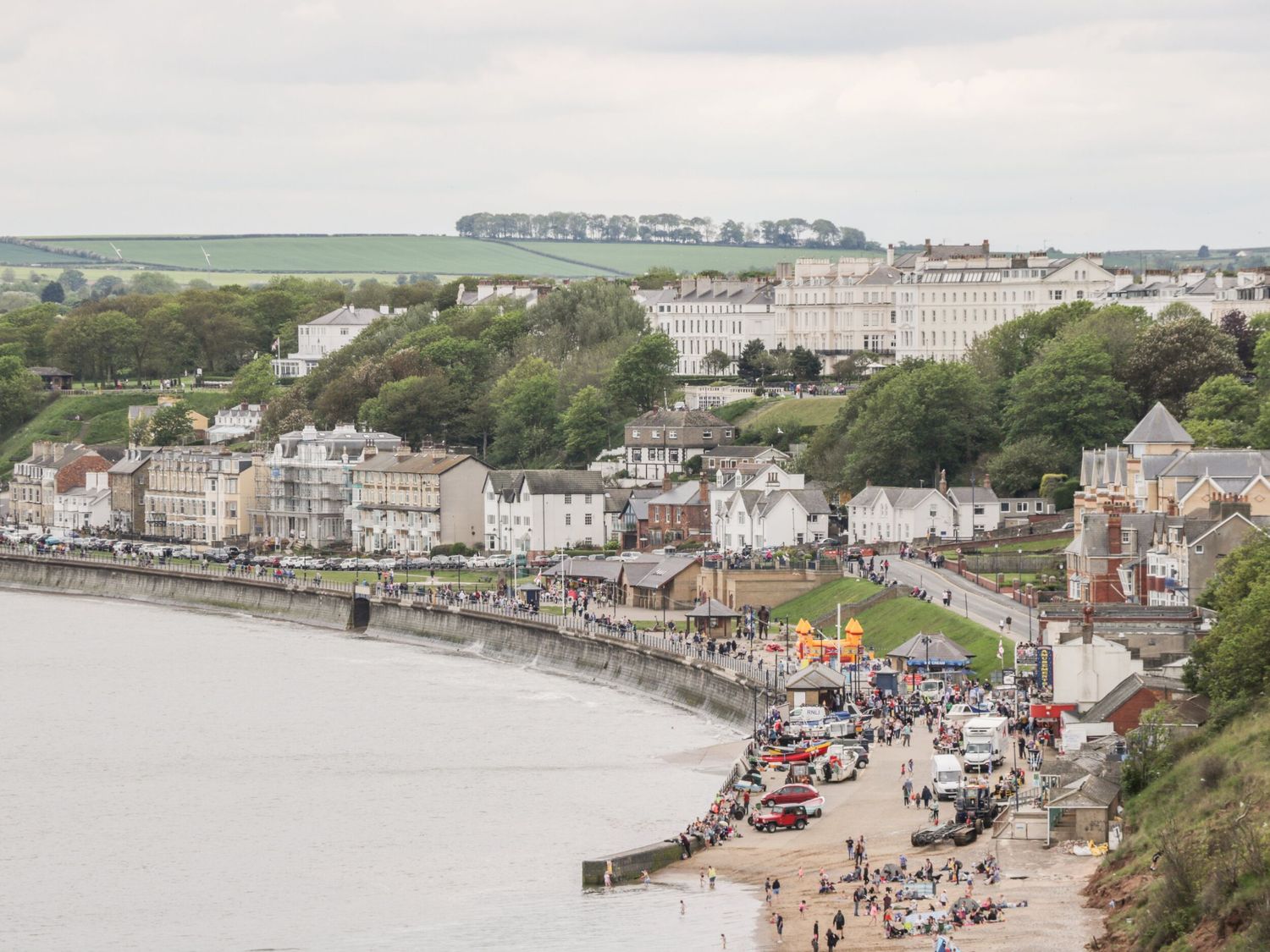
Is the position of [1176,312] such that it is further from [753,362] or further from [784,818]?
[784,818]

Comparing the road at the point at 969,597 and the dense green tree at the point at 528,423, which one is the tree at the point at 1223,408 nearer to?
the road at the point at 969,597

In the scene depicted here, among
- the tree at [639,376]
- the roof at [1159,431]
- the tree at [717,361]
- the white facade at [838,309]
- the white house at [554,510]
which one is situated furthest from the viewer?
the tree at [717,361]

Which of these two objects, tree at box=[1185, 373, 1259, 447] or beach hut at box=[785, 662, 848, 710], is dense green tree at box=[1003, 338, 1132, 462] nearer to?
tree at box=[1185, 373, 1259, 447]

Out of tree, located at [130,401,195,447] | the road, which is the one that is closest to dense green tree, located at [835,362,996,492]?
the road

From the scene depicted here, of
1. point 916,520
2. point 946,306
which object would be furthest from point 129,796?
point 946,306

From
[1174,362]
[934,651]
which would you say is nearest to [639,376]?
[1174,362]

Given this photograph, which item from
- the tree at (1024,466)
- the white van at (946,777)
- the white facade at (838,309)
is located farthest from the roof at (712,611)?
the white facade at (838,309)

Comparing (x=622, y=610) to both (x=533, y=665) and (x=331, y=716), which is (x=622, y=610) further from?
(x=331, y=716)
